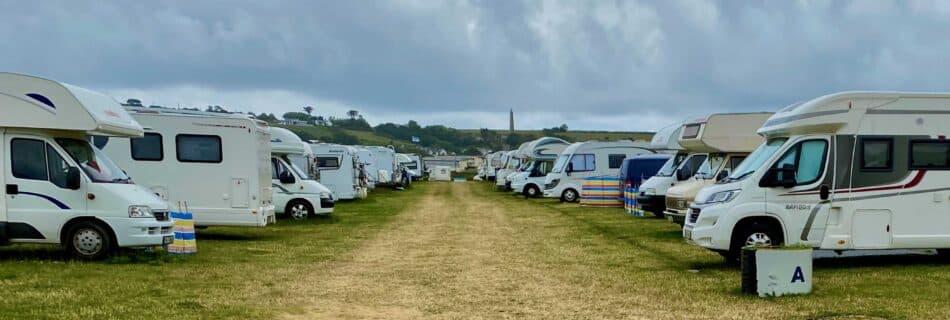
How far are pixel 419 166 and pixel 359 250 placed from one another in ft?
198

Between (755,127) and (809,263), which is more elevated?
(755,127)

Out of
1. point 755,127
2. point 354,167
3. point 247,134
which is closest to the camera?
point 247,134

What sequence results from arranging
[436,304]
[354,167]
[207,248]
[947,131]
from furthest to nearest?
[354,167], [207,248], [947,131], [436,304]

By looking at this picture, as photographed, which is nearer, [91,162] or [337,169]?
[91,162]

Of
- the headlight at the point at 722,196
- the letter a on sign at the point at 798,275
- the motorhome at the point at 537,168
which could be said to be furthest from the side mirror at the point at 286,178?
the motorhome at the point at 537,168

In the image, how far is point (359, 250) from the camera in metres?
15.9

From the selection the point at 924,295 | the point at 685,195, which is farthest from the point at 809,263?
the point at 685,195

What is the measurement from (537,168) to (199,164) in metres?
23.1

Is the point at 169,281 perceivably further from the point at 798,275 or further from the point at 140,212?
the point at 798,275

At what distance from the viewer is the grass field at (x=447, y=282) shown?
911 cm

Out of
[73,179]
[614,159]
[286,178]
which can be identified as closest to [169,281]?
[73,179]

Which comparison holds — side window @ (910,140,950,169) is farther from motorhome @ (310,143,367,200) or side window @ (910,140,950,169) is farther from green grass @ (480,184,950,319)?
motorhome @ (310,143,367,200)

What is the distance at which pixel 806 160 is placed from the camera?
1247 centimetres

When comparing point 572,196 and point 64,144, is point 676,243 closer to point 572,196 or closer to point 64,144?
point 64,144
